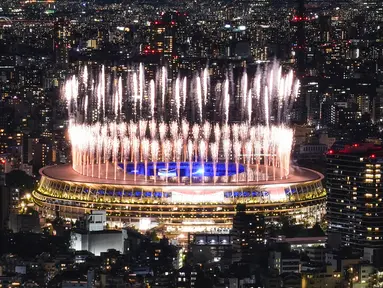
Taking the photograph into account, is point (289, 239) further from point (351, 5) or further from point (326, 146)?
point (351, 5)

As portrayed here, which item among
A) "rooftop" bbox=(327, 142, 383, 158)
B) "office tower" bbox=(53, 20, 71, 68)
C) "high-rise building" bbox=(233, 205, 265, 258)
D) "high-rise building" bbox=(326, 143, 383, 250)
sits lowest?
"high-rise building" bbox=(233, 205, 265, 258)

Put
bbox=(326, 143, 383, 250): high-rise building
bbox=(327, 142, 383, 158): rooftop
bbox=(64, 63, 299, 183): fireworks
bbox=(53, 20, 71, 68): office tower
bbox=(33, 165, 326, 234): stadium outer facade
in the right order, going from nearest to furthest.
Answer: bbox=(326, 143, 383, 250): high-rise building
bbox=(327, 142, 383, 158): rooftop
bbox=(33, 165, 326, 234): stadium outer facade
bbox=(64, 63, 299, 183): fireworks
bbox=(53, 20, 71, 68): office tower

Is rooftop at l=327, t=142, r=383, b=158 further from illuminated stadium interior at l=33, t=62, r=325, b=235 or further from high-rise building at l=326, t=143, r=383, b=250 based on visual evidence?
illuminated stadium interior at l=33, t=62, r=325, b=235

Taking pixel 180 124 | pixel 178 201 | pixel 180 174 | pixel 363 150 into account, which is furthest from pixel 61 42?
pixel 363 150

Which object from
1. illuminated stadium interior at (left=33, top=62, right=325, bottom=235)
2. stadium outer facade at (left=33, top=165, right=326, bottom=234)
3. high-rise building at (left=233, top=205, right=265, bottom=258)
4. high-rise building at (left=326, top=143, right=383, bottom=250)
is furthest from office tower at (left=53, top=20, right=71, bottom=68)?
high-rise building at (left=233, top=205, right=265, bottom=258)

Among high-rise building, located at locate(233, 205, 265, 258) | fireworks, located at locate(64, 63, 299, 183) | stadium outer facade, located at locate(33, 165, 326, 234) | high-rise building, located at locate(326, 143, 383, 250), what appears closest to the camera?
high-rise building, located at locate(233, 205, 265, 258)

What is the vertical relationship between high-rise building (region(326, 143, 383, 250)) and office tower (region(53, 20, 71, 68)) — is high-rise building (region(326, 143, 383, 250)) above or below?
below

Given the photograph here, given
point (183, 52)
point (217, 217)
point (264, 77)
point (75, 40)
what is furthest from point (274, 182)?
point (75, 40)
